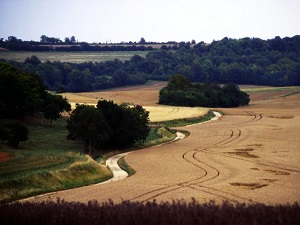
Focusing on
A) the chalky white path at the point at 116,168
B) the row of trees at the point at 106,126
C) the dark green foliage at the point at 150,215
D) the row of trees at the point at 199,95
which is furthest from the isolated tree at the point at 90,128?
the row of trees at the point at 199,95

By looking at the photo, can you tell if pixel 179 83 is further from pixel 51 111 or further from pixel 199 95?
pixel 51 111

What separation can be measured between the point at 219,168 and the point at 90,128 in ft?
52.2

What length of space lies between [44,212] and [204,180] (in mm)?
21241

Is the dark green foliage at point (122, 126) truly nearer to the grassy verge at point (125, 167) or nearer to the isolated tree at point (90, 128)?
the isolated tree at point (90, 128)

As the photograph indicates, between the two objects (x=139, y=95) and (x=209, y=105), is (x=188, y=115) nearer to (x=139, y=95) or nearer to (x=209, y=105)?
(x=209, y=105)

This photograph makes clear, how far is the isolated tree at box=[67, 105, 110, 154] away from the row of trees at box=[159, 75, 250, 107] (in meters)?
69.4

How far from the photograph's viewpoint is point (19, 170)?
127 feet

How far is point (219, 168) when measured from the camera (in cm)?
4466

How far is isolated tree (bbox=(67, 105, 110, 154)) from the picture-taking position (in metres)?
55.9

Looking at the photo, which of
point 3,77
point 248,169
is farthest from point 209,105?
point 248,169

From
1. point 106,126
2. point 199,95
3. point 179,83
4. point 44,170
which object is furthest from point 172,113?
point 44,170

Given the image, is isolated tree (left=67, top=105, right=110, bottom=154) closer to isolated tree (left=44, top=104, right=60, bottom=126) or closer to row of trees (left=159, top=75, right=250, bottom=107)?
isolated tree (left=44, top=104, right=60, bottom=126)

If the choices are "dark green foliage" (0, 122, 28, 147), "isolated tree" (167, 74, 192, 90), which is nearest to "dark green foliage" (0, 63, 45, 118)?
"dark green foliage" (0, 122, 28, 147)

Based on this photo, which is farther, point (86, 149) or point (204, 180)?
point (86, 149)
